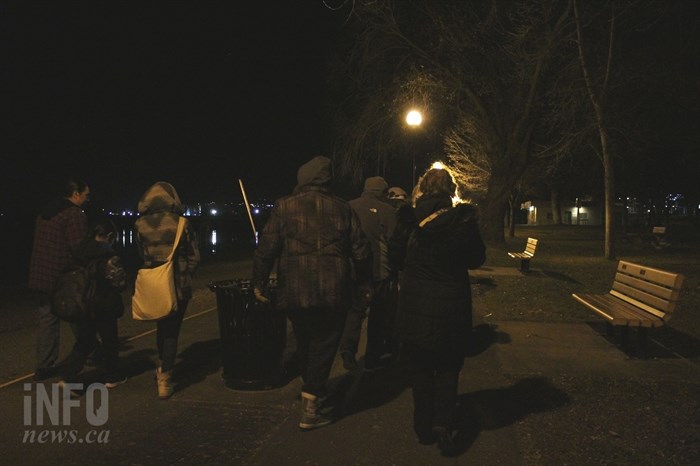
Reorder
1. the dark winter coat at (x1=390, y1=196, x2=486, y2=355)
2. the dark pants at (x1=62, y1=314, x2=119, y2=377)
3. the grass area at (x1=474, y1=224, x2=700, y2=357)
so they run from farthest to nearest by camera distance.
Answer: the grass area at (x1=474, y1=224, x2=700, y2=357) → the dark pants at (x1=62, y1=314, x2=119, y2=377) → the dark winter coat at (x1=390, y1=196, x2=486, y2=355)

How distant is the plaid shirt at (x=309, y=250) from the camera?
442 cm

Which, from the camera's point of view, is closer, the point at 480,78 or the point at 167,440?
the point at 167,440

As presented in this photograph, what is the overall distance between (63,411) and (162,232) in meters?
1.64

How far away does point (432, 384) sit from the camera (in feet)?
13.6

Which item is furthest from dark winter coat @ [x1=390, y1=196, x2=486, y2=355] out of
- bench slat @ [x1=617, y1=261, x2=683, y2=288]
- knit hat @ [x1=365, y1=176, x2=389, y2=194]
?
bench slat @ [x1=617, y1=261, x2=683, y2=288]

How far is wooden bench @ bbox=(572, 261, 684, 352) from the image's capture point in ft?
20.4

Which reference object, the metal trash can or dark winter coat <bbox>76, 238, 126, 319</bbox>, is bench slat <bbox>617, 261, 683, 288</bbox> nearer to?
the metal trash can

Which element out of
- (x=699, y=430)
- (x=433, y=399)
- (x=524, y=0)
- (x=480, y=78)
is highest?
(x=524, y=0)

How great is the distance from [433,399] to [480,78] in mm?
22243

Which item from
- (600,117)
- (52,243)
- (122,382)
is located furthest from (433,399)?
(600,117)

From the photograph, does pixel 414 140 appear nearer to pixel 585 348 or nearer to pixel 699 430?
pixel 585 348

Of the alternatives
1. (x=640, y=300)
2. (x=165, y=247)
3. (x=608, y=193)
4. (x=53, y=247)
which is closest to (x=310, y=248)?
(x=165, y=247)

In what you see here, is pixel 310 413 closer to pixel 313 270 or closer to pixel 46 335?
pixel 313 270

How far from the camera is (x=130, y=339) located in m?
7.66
